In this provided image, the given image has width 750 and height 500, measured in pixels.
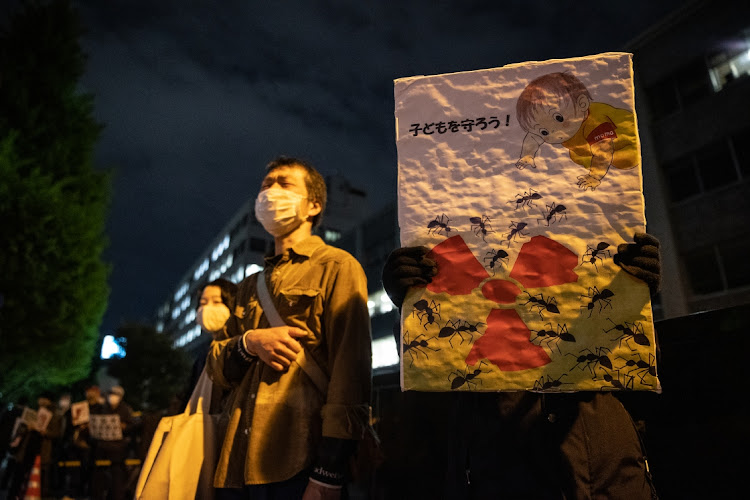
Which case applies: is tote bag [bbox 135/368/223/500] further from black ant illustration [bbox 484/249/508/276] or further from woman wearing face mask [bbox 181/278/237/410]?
black ant illustration [bbox 484/249/508/276]

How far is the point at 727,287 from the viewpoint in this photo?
1459cm

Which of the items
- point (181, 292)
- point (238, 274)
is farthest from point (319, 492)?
point (181, 292)

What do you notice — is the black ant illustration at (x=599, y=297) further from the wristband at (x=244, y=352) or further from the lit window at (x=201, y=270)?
the lit window at (x=201, y=270)

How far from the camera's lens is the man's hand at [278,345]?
77.0 inches

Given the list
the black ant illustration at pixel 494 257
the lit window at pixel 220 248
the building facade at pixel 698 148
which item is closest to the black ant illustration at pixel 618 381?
the black ant illustration at pixel 494 257

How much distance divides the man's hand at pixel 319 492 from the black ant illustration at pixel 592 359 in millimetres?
997

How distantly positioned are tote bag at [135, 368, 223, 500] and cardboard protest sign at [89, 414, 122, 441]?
6.74 meters

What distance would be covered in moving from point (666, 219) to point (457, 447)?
1848cm

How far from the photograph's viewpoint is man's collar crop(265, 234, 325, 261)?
2.41 metres

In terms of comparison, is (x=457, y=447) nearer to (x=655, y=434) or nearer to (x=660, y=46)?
(x=655, y=434)

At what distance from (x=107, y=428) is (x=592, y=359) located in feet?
28.0

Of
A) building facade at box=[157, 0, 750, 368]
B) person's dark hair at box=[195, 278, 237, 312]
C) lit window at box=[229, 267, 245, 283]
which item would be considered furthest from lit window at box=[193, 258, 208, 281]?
person's dark hair at box=[195, 278, 237, 312]

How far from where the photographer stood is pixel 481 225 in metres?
1.63

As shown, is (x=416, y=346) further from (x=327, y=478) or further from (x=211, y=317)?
(x=211, y=317)
